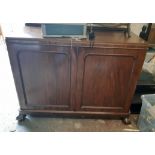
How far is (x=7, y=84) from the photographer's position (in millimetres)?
2143

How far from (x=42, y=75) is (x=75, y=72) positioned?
277 millimetres

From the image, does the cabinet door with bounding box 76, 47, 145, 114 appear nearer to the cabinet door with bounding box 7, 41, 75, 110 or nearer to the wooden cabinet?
the wooden cabinet

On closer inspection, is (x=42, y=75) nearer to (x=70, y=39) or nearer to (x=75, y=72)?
(x=75, y=72)

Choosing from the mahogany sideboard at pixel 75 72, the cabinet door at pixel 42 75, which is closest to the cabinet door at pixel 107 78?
the mahogany sideboard at pixel 75 72

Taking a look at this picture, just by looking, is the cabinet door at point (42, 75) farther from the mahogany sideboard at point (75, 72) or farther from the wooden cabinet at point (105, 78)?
the wooden cabinet at point (105, 78)

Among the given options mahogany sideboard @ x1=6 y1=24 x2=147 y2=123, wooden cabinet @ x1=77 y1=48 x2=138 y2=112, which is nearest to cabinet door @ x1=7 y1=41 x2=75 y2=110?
mahogany sideboard @ x1=6 y1=24 x2=147 y2=123

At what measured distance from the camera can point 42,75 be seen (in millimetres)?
1329

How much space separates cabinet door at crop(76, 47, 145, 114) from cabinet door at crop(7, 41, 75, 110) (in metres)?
0.10

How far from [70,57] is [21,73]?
1.44ft

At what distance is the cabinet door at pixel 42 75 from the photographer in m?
1.21

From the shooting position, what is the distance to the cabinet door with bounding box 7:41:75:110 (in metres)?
1.21

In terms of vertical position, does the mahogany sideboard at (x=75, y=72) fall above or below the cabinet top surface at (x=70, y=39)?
below
